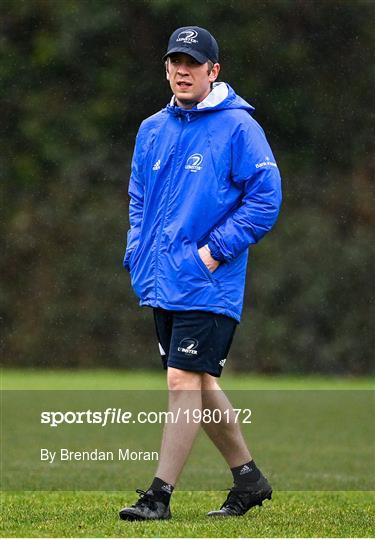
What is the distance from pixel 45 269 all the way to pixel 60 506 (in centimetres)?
1431

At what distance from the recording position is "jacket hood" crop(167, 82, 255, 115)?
5629 millimetres

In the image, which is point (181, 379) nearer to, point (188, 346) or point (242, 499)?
point (188, 346)

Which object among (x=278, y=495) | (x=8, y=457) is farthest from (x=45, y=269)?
(x=278, y=495)

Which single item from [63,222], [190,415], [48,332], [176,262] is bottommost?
[48,332]

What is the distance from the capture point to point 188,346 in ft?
18.1

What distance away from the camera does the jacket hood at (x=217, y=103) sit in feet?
18.5

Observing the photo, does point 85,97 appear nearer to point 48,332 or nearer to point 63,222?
point 63,222

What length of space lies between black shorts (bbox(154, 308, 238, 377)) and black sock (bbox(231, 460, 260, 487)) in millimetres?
457

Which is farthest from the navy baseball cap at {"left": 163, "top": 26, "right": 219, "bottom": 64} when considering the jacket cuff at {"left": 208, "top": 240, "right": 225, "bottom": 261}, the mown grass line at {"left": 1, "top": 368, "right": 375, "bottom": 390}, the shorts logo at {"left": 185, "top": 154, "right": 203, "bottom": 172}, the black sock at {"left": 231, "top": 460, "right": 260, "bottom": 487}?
the mown grass line at {"left": 1, "top": 368, "right": 375, "bottom": 390}

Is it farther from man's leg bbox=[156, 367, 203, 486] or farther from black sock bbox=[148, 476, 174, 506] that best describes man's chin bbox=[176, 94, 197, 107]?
black sock bbox=[148, 476, 174, 506]

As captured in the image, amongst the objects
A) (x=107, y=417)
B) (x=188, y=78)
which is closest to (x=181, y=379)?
(x=188, y=78)

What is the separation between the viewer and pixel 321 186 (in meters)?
20.1

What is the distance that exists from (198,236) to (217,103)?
1.87 ft

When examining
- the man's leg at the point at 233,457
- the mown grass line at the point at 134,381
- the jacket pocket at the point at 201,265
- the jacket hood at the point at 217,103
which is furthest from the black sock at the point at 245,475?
the mown grass line at the point at 134,381
